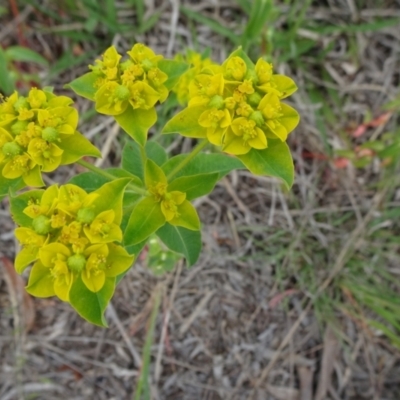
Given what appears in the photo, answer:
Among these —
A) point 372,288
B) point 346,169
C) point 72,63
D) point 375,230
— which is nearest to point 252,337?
point 372,288

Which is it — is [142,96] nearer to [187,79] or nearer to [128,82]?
[128,82]

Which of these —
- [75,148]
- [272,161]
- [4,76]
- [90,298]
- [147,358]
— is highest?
[272,161]

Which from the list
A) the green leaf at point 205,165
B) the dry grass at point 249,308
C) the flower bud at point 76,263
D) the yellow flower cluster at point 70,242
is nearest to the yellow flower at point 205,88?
the green leaf at point 205,165

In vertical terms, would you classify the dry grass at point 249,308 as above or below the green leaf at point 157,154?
below

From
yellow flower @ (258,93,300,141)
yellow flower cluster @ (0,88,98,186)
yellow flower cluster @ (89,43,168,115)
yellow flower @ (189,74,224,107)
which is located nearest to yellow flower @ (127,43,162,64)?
yellow flower cluster @ (89,43,168,115)

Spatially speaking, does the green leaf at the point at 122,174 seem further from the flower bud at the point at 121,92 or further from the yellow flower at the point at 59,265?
A: the yellow flower at the point at 59,265

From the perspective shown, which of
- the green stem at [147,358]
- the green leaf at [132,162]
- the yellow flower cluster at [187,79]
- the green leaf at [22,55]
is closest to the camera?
the green leaf at [132,162]

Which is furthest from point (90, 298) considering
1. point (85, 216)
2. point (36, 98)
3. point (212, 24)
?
point (212, 24)
